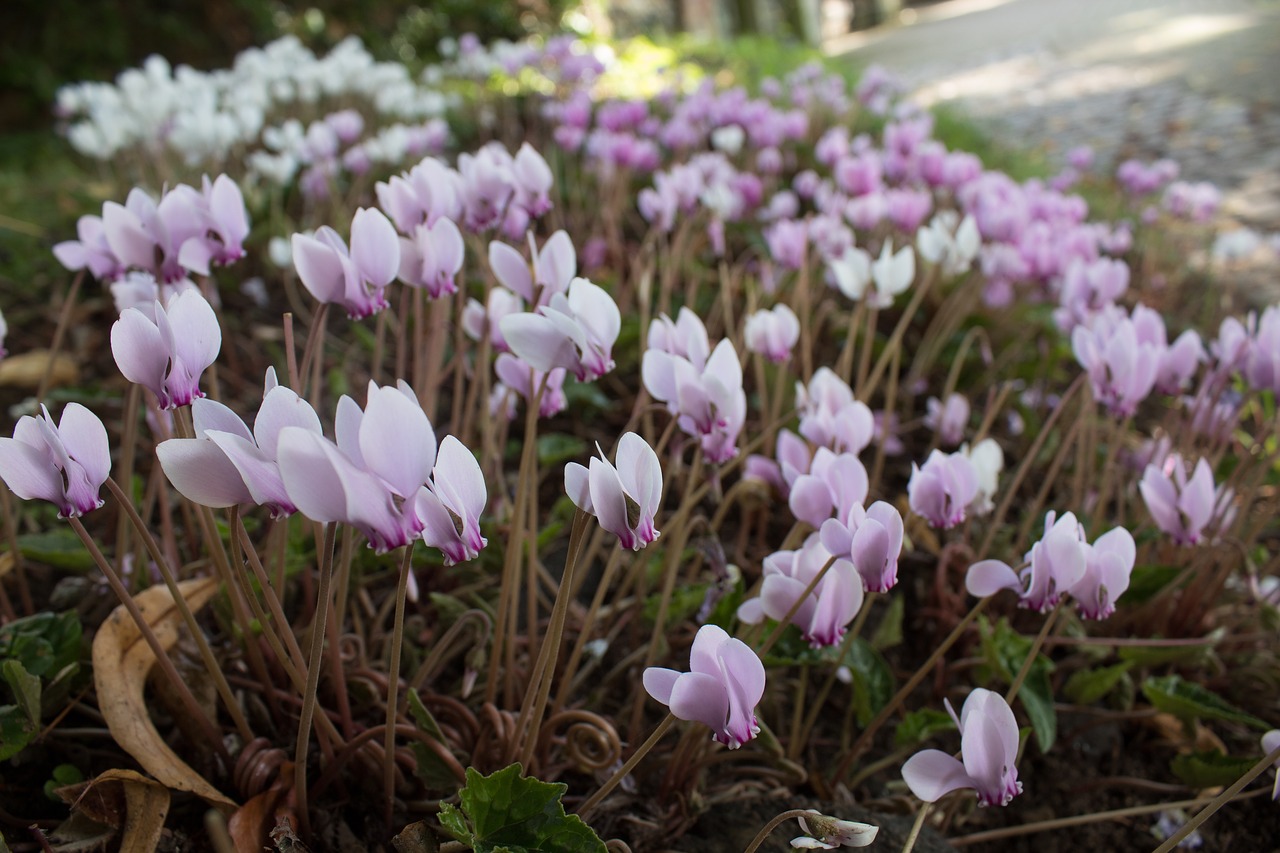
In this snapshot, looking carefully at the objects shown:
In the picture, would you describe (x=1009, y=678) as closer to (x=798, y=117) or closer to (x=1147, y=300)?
(x=1147, y=300)

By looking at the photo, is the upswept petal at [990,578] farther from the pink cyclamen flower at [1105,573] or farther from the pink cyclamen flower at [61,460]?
the pink cyclamen flower at [61,460]

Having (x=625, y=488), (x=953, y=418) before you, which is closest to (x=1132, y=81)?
(x=953, y=418)

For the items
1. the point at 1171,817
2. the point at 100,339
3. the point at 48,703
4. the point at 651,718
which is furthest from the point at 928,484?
the point at 100,339

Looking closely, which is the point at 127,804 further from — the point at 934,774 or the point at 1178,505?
the point at 1178,505

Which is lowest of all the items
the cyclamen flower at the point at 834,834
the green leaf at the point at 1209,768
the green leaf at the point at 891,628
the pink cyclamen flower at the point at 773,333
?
the green leaf at the point at 1209,768

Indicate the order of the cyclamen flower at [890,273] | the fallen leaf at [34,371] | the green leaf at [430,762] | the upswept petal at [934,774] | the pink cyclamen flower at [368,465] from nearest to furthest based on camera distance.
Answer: the pink cyclamen flower at [368,465]
the upswept petal at [934,774]
the green leaf at [430,762]
the cyclamen flower at [890,273]
the fallen leaf at [34,371]

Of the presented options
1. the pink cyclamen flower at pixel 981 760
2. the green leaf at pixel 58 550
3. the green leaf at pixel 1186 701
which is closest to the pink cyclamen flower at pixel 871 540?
the pink cyclamen flower at pixel 981 760
